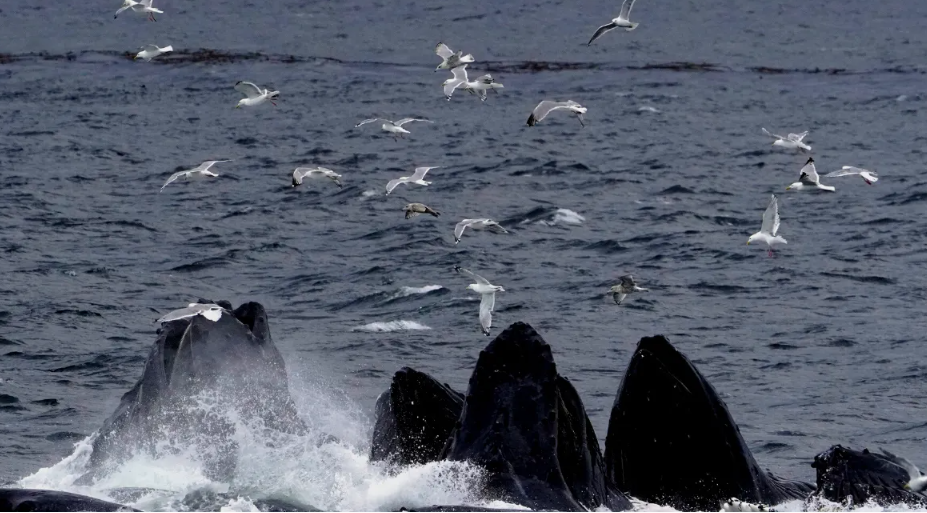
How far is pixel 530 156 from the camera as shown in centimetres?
5512

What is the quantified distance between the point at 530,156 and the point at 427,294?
2033 cm

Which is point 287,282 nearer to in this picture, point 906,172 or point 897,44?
point 906,172

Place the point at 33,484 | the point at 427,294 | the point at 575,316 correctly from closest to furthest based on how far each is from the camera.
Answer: the point at 33,484 → the point at 575,316 → the point at 427,294

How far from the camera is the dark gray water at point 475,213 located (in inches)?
1134

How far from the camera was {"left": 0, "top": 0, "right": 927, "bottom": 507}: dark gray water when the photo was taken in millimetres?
28812

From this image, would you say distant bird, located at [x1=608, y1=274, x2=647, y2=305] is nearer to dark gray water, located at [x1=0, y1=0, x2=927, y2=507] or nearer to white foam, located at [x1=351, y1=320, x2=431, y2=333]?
dark gray water, located at [x1=0, y1=0, x2=927, y2=507]

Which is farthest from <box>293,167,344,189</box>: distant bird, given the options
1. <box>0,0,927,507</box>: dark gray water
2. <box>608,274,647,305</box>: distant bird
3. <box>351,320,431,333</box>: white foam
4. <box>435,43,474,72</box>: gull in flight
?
<box>608,274,647,305</box>: distant bird

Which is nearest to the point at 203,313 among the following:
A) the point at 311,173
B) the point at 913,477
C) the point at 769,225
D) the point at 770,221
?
the point at 913,477

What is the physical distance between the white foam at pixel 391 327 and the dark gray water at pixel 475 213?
415 millimetres

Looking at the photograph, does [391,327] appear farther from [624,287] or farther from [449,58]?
[449,58]

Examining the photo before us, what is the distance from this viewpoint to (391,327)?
3253cm

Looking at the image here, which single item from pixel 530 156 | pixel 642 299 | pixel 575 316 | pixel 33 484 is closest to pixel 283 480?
pixel 33 484

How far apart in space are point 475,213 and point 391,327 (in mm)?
13349

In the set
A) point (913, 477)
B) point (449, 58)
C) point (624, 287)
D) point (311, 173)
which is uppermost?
point (449, 58)
